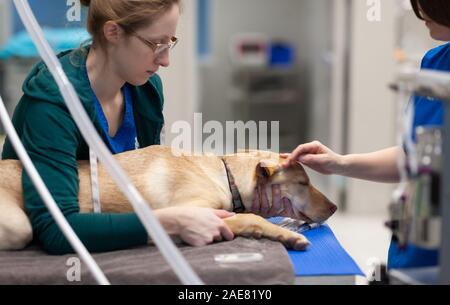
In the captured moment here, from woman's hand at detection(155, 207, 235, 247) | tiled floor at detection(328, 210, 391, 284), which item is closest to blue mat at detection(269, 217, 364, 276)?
woman's hand at detection(155, 207, 235, 247)

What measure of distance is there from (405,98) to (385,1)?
792 mm

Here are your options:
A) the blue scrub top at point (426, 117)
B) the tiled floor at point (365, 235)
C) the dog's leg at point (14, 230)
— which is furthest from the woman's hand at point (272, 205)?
the tiled floor at point (365, 235)

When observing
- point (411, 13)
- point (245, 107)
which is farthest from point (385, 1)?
point (245, 107)

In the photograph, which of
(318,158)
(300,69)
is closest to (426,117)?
(318,158)

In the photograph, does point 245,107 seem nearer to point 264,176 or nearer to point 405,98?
point 264,176

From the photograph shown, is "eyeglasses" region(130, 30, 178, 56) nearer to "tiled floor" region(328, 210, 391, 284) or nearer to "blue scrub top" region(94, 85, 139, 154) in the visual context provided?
"blue scrub top" region(94, 85, 139, 154)

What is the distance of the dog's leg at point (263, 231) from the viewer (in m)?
1.30

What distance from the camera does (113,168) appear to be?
109 cm

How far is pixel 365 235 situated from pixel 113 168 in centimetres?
259

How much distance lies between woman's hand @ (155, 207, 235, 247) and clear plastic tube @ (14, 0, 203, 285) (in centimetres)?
11

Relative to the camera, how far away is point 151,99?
5.02ft

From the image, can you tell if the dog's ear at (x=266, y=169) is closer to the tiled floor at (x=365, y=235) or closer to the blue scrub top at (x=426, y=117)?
the blue scrub top at (x=426, y=117)

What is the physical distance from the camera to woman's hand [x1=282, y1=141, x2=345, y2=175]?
151 centimetres

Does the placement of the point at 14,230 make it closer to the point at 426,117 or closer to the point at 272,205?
the point at 272,205
